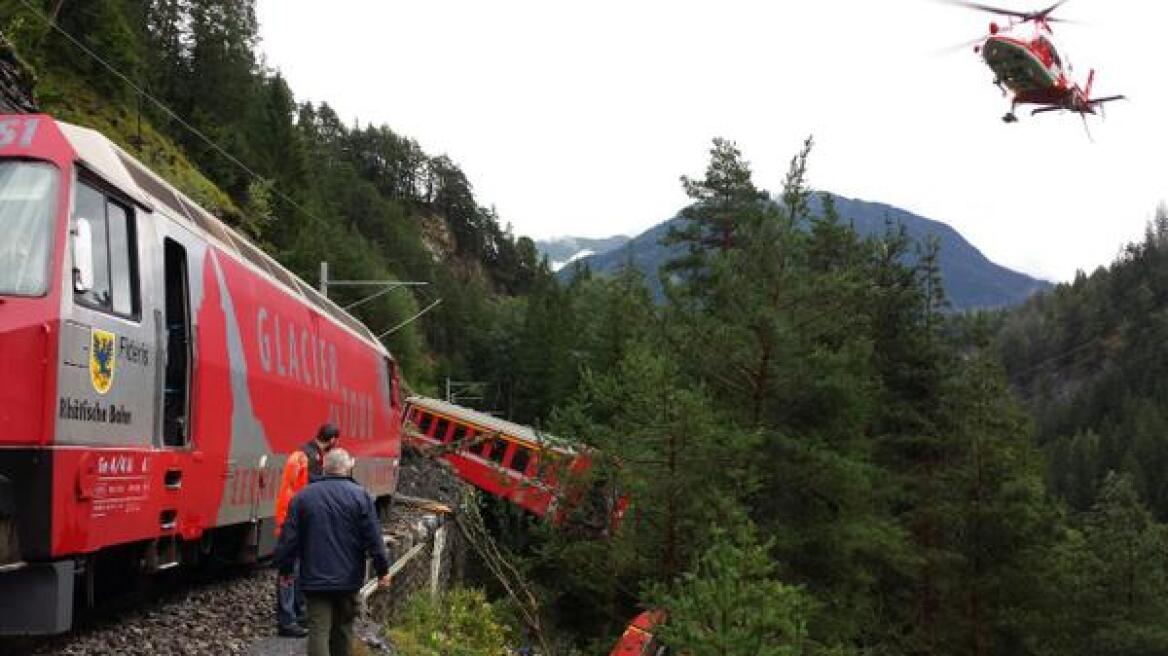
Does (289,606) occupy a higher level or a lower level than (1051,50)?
lower

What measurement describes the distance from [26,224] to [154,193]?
6.47 feet

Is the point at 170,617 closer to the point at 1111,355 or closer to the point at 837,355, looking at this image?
the point at 837,355

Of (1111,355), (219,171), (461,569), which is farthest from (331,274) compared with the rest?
(1111,355)

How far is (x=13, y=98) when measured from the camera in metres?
14.8

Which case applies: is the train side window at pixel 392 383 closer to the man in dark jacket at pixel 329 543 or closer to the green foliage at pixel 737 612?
the green foliage at pixel 737 612

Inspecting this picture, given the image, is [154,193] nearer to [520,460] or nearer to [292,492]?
[292,492]

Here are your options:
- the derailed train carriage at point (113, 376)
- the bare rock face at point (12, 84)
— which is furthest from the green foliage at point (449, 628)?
the bare rock face at point (12, 84)

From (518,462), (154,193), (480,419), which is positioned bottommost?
(518,462)

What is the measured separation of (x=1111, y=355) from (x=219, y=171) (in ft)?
418

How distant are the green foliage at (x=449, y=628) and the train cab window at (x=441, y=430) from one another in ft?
61.4

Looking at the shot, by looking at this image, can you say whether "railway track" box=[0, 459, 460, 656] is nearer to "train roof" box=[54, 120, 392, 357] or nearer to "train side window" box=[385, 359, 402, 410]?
"train roof" box=[54, 120, 392, 357]

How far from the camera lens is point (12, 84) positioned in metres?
15.1

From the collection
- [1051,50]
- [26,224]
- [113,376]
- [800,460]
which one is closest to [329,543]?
[113,376]

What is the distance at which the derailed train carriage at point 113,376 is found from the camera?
19.9 ft
